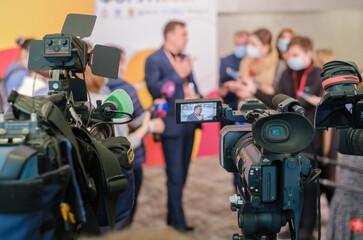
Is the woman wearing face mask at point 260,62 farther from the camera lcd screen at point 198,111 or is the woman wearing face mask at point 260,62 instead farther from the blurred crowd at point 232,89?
the camera lcd screen at point 198,111

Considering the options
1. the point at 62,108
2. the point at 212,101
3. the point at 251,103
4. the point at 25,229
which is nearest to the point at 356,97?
the point at 251,103

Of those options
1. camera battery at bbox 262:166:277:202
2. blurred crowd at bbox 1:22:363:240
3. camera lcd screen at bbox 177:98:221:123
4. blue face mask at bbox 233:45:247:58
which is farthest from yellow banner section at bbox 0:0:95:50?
camera battery at bbox 262:166:277:202

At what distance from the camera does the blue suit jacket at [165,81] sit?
3068mm

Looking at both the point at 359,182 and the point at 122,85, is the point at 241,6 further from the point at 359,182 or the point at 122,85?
the point at 359,182

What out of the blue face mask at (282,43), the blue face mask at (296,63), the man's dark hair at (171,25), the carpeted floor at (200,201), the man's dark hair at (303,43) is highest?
the man's dark hair at (171,25)

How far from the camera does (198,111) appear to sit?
1.14m

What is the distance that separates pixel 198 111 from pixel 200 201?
8.01 ft

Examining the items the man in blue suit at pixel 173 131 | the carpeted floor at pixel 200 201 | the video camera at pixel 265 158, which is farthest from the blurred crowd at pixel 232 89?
the video camera at pixel 265 158

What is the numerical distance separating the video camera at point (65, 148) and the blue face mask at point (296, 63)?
1965mm

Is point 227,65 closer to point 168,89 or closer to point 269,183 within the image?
point 168,89

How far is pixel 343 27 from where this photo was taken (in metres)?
4.42

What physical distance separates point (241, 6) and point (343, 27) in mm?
1248

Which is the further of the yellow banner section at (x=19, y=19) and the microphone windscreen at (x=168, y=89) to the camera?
the microphone windscreen at (x=168, y=89)

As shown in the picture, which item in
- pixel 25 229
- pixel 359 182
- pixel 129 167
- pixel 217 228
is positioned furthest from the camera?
pixel 217 228
